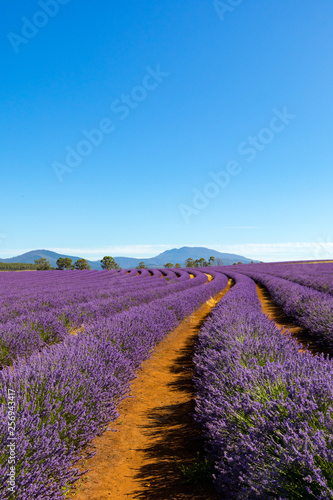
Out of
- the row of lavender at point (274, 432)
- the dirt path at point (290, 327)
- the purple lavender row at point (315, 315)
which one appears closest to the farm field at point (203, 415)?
the row of lavender at point (274, 432)

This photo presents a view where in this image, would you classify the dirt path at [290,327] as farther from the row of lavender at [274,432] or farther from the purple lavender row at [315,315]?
the row of lavender at [274,432]

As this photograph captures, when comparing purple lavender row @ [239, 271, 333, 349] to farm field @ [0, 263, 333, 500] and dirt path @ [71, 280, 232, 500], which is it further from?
dirt path @ [71, 280, 232, 500]

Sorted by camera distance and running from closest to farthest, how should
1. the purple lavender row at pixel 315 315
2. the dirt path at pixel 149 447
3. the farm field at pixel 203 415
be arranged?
1. the farm field at pixel 203 415
2. the dirt path at pixel 149 447
3. the purple lavender row at pixel 315 315

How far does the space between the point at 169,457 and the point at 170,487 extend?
1.25 feet

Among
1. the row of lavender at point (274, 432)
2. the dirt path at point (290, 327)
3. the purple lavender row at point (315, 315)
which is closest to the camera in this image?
the row of lavender at point (274, 432)

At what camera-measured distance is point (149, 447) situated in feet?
8.43

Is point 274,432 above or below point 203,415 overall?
above

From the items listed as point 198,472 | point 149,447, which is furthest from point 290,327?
point 198,472

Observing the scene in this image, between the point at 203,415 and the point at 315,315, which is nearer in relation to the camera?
the point at 203,415

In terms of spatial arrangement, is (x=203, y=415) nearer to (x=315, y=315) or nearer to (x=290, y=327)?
(x=315, y=315)

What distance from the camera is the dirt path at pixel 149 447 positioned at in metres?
2.02

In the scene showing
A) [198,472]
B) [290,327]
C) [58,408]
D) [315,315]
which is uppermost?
[58,408]

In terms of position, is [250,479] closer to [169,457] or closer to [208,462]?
[208,462]

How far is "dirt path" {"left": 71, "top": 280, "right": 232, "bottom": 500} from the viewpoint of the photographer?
202cm
